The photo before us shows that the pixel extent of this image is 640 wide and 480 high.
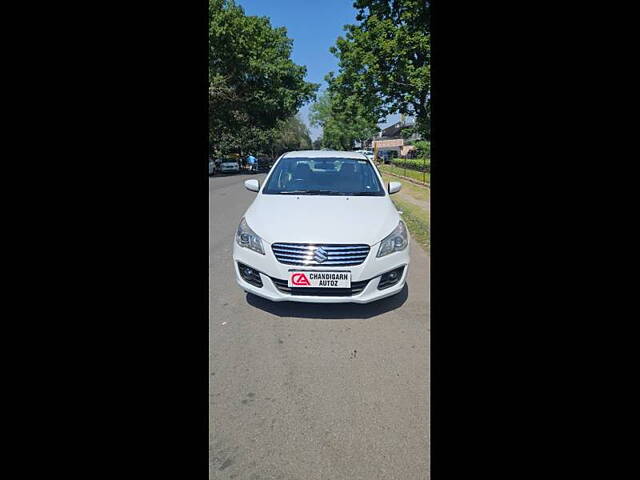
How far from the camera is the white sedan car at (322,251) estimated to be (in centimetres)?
334

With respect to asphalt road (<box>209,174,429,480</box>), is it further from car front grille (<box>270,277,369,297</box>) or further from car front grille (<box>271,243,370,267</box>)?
car front grille (<box>271,243,370,267</box>)

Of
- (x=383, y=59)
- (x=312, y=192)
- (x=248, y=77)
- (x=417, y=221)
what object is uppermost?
(x=248, y=77)

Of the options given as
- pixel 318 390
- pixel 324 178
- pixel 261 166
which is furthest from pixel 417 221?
Answer: pixel 261 166

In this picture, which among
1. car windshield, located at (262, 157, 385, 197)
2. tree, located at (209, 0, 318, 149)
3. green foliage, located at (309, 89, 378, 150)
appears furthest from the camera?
green foliage, located at (309, 89, 378, 150)

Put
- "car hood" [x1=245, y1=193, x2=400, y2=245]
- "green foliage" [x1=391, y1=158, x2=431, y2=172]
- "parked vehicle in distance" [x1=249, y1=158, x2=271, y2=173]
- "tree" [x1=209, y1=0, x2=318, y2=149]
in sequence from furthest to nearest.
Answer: "parked vehicle in distance" [x1=249, y1=158, x2=271, y2=173] < "tree" [x1=209, y1=0, x2=318, y2=149] < "green foliage" [x1=391, y1=158, x2=431, y2=172] < "car hood" [x1=245, y1=193, x2=400, y2=245]

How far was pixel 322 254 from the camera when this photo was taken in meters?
3.34

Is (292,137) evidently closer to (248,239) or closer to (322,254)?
(248,239)

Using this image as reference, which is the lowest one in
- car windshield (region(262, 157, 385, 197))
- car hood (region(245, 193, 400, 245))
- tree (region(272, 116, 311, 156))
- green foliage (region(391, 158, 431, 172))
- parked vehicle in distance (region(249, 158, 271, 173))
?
car hood (region(245, 193, 400, 245))

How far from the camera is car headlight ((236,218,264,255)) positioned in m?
3.54

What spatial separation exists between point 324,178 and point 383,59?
1744cm

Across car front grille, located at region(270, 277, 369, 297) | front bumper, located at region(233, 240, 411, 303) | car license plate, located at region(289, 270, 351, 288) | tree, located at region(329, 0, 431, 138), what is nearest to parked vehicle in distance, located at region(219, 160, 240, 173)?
tree, located at region(329, 0, 431, 138)
